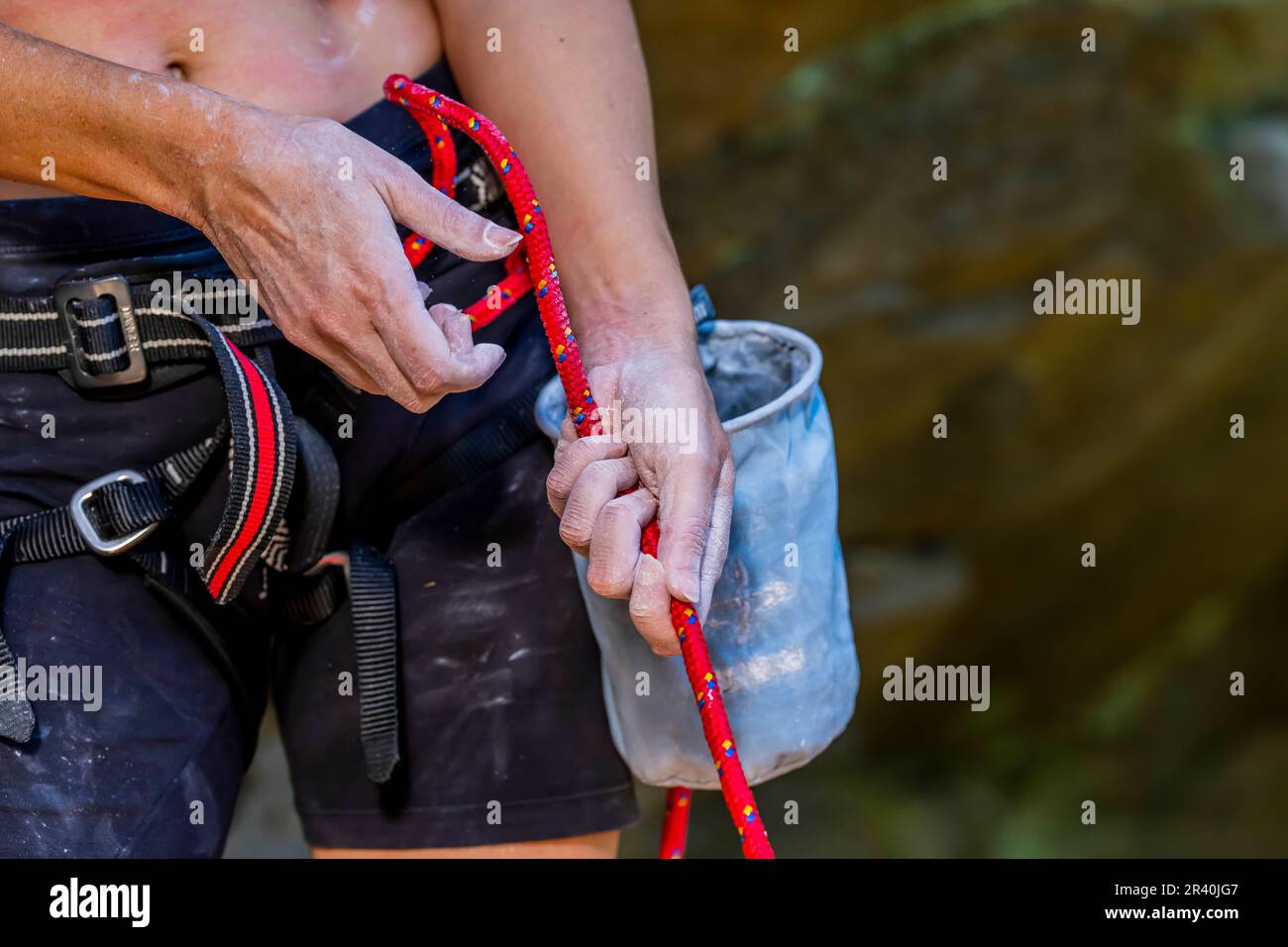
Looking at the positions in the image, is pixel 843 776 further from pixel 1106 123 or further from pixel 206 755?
pixel 206 755

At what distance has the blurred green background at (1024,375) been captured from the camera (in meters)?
2.38

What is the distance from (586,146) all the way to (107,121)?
290 millimetres

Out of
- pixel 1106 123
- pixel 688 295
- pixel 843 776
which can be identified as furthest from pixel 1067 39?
pixel 688 295

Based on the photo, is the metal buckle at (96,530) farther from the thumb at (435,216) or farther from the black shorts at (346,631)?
the thumb at (435,216)

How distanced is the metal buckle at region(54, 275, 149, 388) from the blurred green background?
1.65 metres

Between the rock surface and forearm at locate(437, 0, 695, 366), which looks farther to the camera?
the rock surface

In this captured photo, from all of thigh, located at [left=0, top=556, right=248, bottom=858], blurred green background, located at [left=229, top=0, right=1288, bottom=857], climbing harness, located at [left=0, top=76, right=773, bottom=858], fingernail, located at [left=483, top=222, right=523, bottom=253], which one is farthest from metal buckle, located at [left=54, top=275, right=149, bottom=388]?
blurred green background, located at [left=229, top=0, right=1288, bottom=857]

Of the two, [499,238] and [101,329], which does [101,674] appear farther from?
[499,238]

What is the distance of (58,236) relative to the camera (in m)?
0.82

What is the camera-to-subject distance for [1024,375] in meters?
2.40

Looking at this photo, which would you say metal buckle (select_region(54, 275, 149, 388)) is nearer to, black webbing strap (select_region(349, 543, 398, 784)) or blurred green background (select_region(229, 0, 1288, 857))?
black webbing strap (select_region(349, 543, 398, 784))

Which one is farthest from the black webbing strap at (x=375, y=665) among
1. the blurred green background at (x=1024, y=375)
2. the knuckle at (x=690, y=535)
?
the blurred green background at (x=1024, y=375)

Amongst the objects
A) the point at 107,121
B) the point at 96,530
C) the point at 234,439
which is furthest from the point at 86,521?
the point at 107,121

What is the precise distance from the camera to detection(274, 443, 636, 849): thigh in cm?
91
